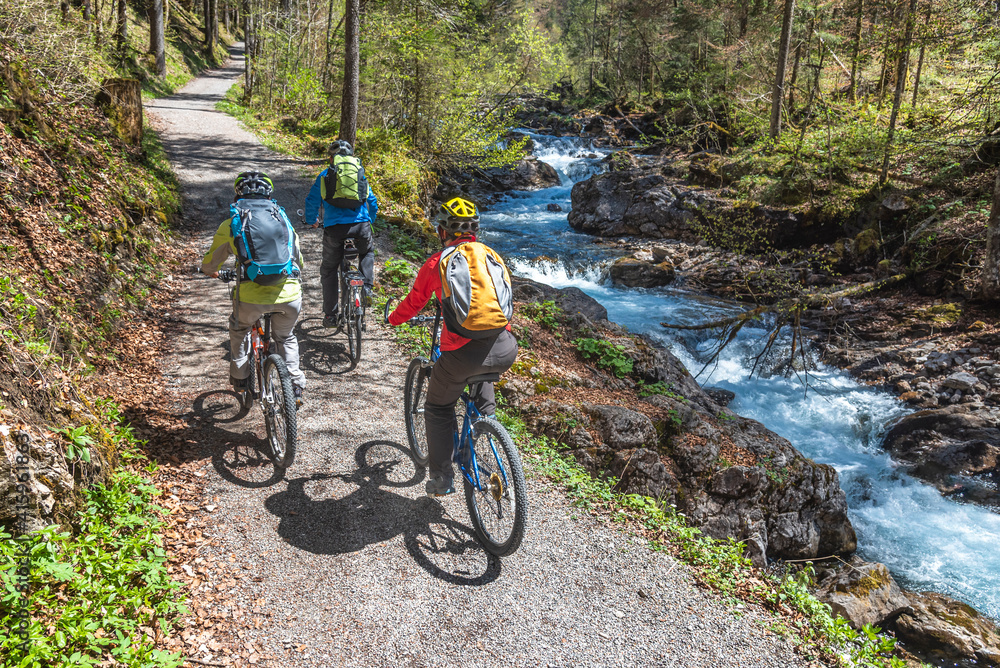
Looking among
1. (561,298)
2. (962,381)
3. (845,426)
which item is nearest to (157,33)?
(561,298)

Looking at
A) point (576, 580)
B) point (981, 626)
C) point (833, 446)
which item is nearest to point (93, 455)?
point (576, 580)

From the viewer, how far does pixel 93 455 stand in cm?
417

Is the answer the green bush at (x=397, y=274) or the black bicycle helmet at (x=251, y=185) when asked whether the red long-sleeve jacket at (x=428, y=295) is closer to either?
the black bicycle helmet at (x=251, y=185)

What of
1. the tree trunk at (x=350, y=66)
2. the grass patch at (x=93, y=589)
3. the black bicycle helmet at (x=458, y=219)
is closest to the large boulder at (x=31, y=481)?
the grass patch at (x=93, y=589)

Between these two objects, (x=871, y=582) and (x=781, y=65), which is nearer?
(x=871, y=582)

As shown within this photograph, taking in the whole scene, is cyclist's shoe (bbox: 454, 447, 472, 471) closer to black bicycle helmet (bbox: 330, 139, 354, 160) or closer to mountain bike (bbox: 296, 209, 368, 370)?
mountain bike (bbox: 296, 209, 368, 370)

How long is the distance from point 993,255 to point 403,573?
14.3 metres

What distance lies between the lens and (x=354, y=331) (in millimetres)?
7121

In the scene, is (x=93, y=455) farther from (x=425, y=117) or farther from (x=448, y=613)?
(x=425, y=117)

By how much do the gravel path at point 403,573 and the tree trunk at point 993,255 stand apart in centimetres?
1223

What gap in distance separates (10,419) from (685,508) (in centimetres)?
625

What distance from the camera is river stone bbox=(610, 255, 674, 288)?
1662 cm

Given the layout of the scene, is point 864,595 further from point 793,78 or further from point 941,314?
point 793,78

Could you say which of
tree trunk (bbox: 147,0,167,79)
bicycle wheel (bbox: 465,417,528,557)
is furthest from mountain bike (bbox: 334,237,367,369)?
tree trunk (bbox: 147,0,167,79)
